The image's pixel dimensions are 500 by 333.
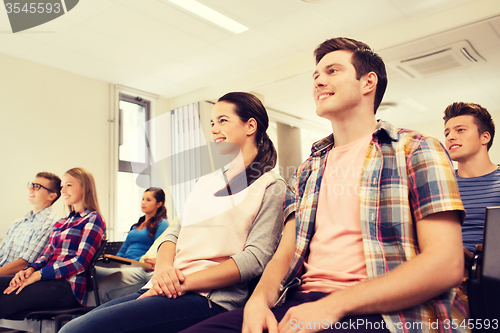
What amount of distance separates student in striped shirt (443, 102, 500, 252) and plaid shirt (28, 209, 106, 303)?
2.05 meters

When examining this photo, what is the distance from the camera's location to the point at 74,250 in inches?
90.6

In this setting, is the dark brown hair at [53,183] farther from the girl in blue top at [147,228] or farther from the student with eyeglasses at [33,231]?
the girl in blue top at [147,228]

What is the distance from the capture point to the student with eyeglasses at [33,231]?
2.62m

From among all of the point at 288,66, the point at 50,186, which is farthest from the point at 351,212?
the point at 288,66

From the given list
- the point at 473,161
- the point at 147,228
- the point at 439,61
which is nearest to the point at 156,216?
the point at 147,228

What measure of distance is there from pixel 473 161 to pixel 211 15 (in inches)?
108

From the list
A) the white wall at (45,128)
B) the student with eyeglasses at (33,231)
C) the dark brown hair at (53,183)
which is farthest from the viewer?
the white wall at (45,128)

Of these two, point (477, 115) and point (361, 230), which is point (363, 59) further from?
point (477, 115)

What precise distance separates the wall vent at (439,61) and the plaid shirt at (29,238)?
3967mm

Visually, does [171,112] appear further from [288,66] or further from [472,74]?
[472,74]

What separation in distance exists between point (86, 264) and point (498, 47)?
15.4 feet

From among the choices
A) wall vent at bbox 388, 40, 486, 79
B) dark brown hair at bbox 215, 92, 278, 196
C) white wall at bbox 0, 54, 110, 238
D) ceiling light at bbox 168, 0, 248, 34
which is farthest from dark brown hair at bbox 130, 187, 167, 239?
wall vent at bbox 388, 40, 486, 79

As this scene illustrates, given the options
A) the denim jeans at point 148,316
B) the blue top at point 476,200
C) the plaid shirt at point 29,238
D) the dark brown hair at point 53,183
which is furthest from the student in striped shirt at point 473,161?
the dark brown hair at point 53,183

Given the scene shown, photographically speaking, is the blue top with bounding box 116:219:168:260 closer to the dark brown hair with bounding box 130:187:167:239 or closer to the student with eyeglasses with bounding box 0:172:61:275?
the dark brown hair with bounding box 130:187:167:239
